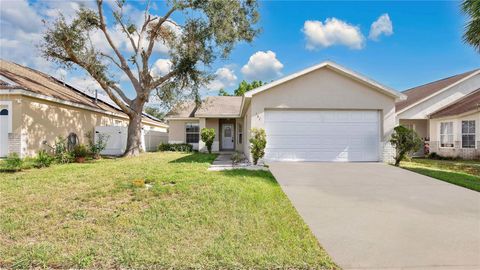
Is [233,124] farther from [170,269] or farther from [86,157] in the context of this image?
[170,269]

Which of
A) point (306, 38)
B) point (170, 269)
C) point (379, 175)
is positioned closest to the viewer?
point (170, 269)

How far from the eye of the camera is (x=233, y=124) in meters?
22.3

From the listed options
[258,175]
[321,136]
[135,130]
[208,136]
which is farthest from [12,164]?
[321,136]

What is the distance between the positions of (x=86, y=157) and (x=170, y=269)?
13685mm

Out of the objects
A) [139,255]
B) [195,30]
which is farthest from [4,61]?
[139,255]

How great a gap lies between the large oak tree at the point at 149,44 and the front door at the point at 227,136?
4959 millimetres

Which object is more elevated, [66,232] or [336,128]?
[336,128]

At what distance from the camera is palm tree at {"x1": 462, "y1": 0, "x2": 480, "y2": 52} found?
409 inches

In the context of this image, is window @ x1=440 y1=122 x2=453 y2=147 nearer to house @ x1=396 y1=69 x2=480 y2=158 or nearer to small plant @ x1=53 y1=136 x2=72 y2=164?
house @ x1=396 y1=69 x2=480 y2=158

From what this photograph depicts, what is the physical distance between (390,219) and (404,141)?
25.9 ft

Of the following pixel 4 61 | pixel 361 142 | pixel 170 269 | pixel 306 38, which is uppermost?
pixel 306 38

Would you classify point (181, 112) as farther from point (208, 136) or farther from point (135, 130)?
point (135, 130)

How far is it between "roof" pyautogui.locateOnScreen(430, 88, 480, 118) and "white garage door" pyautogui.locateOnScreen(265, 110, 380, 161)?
6830 mm

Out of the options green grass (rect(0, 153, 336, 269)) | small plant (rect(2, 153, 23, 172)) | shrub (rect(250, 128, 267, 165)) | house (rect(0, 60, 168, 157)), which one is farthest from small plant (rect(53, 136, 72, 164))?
shrub (rect(250, 128, 267, 165))
